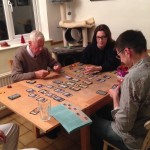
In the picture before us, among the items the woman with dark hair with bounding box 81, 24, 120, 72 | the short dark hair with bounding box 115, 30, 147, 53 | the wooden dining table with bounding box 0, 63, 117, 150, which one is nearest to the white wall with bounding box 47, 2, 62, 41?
the woman with dark hair with bounding box 81, 24, 120, 72

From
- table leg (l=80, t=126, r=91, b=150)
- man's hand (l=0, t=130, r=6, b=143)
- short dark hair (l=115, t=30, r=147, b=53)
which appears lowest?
table leg (l=80, t=126, r=91, b=150)

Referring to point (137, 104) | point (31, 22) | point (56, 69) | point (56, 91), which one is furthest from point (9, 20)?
point (137, 104)

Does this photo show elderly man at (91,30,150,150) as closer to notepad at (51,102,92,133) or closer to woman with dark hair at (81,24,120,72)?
notepad at (51,102,92,133)

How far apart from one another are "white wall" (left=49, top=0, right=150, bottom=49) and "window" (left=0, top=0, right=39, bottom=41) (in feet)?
2.24

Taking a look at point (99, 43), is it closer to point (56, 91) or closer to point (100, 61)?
point (100, 61)

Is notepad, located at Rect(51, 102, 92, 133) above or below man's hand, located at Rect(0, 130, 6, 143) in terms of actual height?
above

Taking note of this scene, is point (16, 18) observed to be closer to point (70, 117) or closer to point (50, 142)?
point (50, 142)

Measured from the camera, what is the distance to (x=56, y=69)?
6.99ft

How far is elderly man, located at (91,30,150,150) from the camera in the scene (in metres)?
1.16

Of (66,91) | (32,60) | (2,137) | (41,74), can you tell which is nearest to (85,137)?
(66,91)

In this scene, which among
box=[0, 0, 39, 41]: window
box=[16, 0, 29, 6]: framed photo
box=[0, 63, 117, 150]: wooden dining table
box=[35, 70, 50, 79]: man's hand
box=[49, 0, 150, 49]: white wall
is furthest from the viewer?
box=[16, 0, 29, 6]: framed photo

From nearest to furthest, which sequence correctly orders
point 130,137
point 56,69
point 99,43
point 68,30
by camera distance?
point 130,137, point 56,69, point 99,43, point 68,30

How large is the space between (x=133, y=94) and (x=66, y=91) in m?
0.66

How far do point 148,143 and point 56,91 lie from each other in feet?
2.66
